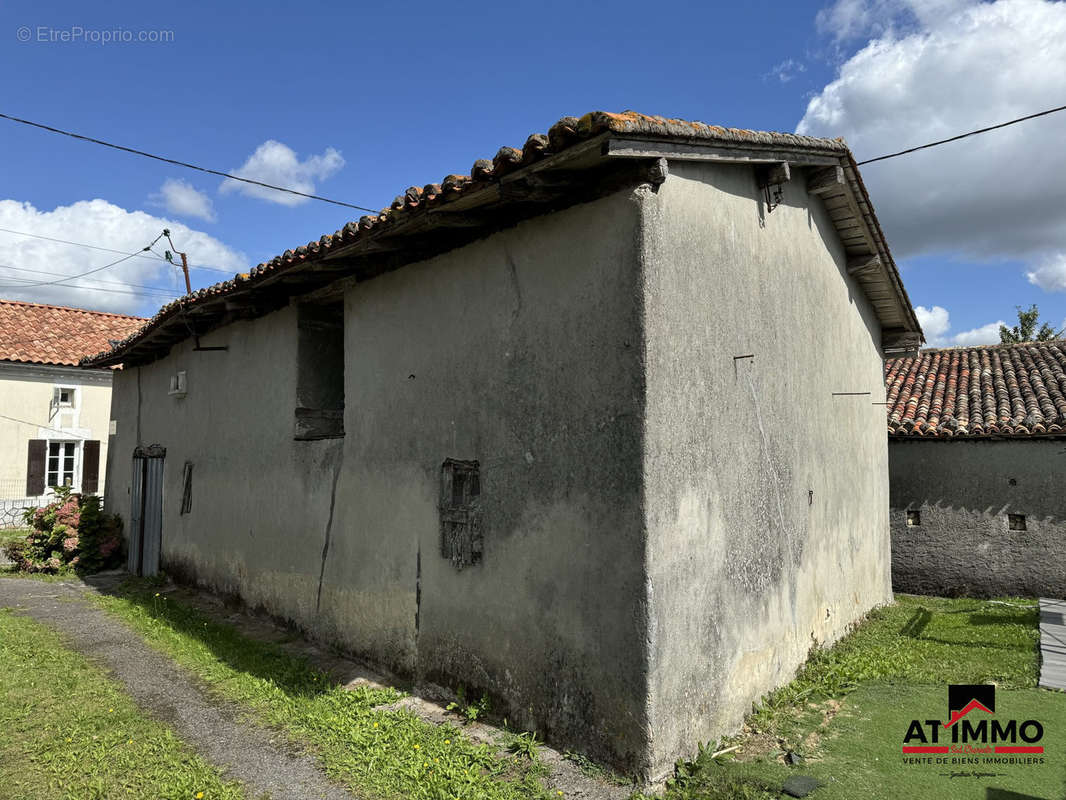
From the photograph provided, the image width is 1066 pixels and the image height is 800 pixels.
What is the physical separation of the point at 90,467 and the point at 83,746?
18.1m

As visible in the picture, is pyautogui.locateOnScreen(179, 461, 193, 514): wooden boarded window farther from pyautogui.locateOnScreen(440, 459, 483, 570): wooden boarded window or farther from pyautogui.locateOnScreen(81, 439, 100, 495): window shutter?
pyautogui.locateOnScreen(81, 439, 100, 495): window shutter

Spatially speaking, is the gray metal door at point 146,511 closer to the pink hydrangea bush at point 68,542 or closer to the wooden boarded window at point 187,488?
the pink hydrangea bush at point 68,542

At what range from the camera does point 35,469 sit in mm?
18719

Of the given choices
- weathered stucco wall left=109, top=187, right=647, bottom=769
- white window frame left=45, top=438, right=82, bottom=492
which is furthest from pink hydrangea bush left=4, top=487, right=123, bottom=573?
white window frame left=45, top=438, right=82, bottom=492

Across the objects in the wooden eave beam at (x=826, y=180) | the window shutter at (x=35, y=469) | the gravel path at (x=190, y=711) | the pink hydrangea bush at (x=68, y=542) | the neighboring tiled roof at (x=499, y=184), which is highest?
the wooden eave beam at (x=826, y=180)

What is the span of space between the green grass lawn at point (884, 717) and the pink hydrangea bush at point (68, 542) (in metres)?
11.4

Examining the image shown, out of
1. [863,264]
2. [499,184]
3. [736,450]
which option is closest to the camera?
[499,184]

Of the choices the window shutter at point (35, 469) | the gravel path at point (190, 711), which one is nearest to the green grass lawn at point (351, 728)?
the gravel path at point (190, 711)

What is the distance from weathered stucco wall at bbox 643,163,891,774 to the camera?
4.47m

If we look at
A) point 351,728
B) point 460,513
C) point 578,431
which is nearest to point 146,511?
point 351,728

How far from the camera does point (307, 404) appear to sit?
25.8ft

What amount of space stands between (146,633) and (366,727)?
4222mm

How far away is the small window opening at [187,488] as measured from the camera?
1007 cm

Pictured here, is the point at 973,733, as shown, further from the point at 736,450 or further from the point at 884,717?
the point at 736,450
